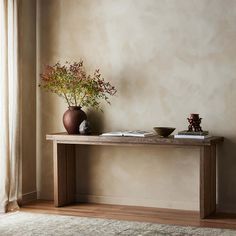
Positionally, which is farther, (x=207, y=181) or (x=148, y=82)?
(x=148, y=82)

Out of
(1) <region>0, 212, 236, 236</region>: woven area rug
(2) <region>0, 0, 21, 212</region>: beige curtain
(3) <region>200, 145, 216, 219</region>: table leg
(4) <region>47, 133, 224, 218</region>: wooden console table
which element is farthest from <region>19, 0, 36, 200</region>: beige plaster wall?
(3) <region>200, 145, 216, 219</region>: table leg

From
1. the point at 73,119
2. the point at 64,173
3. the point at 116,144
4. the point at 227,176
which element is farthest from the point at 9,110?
the point at 227,176

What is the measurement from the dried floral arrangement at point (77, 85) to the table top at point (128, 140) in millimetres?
427

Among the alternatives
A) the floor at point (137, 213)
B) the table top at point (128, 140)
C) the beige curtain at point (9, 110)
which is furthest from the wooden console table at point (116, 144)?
the beige curtain at point (9, 110)

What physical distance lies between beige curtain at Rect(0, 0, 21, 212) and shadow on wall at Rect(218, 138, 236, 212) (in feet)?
6.34

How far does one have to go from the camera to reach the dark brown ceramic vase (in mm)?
5121

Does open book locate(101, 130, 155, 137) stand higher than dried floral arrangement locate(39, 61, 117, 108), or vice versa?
dried floral arrangement locate(39, 61, 117, 108)

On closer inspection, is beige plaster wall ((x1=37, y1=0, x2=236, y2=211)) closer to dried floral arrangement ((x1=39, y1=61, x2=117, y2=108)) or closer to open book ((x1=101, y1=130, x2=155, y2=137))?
dried floral arrangement ((x1=39, y1=61, x2=117, y2=108))

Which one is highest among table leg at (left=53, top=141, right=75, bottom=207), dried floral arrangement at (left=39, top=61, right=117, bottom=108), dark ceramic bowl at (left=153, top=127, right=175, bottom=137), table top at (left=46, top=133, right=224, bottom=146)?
dried floral arrangement at (left=39, top=61, right=117, bottom=108)

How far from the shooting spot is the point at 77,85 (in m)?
5.15

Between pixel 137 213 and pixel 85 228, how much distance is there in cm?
74

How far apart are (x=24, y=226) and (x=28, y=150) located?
4.14 ft

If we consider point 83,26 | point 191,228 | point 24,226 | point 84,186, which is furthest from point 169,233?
point 83,26

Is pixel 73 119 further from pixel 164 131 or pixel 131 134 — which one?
pixel 164 131
